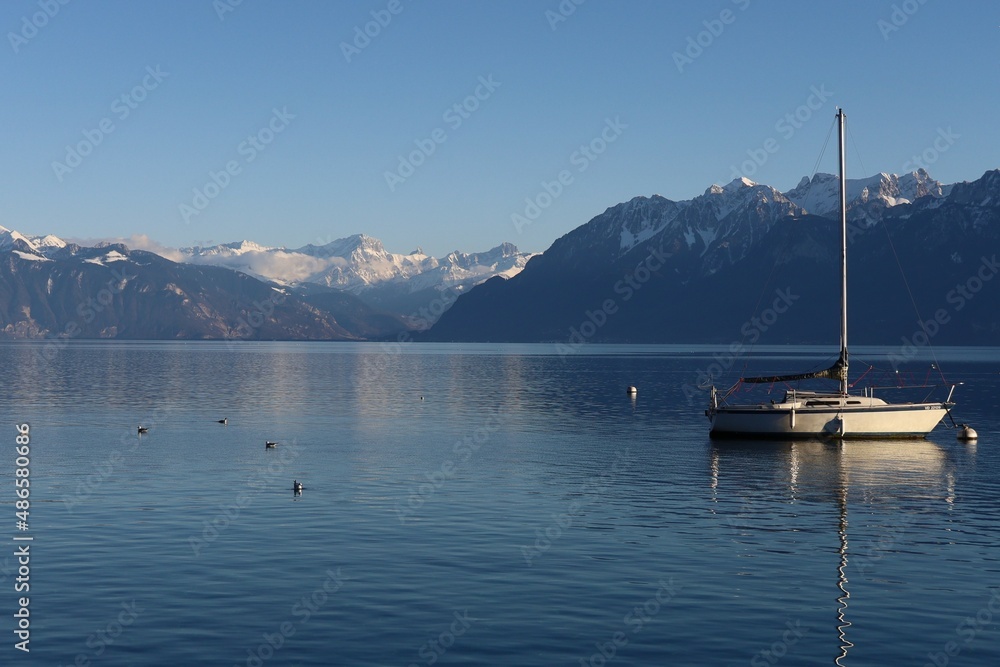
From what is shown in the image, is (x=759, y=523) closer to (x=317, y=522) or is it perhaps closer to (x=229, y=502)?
(x=317, y=522)

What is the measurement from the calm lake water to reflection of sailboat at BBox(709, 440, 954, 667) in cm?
31

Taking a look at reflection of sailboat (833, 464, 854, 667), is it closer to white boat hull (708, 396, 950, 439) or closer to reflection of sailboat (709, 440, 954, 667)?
reflection of sailboat (709, 440, 954, 667)

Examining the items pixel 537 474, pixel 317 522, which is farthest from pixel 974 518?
pixel 317 522

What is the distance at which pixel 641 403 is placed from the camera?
132m

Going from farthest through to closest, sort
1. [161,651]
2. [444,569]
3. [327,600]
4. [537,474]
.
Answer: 1. [537,474]
2. [444,569]
3. [327,600]
4. [161,651]

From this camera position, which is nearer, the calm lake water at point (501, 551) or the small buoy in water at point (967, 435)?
the calm lake water at point (501, 551)

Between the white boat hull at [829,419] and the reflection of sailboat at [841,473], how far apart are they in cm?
97

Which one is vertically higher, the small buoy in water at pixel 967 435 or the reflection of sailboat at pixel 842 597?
the reflection of sailboat at pixel 842 597

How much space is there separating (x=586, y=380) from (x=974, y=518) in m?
143

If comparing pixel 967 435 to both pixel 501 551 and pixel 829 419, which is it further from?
pixel 501 551

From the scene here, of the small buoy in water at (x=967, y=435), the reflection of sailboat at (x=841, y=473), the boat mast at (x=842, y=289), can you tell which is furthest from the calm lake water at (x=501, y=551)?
the boat mast at (x=842, y=289)

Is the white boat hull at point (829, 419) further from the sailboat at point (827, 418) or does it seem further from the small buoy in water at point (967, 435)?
the small buoy in water at point (967, 435)

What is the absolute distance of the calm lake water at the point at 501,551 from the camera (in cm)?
3017

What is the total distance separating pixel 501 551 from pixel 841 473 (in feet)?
109
